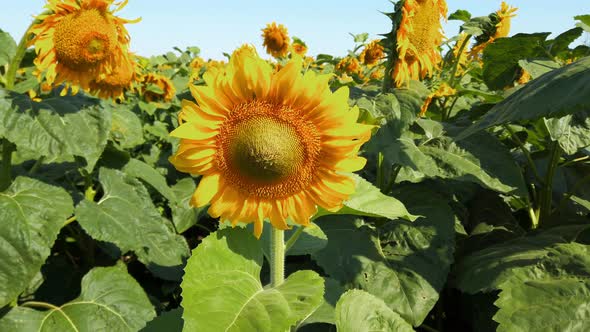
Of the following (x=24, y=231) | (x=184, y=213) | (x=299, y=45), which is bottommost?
(x=184, y=213)

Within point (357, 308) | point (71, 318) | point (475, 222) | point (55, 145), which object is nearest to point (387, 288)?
point (357, 308)

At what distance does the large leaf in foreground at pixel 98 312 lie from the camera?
2.04 meters

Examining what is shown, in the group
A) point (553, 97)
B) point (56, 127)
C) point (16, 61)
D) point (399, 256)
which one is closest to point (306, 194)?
point (553, 97)

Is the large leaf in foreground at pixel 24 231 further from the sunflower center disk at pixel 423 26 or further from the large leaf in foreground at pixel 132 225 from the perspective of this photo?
the sunflower center disk at pixel 423 26

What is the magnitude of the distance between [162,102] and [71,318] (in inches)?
128

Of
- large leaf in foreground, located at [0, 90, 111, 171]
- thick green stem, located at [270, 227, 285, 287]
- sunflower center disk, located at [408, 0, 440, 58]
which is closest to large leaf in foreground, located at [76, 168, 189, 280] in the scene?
large leaf in foreground, located at [0, 90, 111, 171]

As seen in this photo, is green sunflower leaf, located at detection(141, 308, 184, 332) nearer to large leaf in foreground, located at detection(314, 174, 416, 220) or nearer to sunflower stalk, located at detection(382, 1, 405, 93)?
large leaf in foreground, located at detection(314, 174, 416, 220)

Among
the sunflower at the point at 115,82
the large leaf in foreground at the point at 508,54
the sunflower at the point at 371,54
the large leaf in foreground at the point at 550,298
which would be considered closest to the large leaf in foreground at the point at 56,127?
the sunflower at the point at 115,82

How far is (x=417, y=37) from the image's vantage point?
8.46 feet

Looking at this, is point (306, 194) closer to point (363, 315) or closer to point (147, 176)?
point (363, 315)

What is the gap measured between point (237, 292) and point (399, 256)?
1030 mm

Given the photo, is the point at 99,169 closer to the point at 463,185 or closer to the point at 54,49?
the point at 54,49

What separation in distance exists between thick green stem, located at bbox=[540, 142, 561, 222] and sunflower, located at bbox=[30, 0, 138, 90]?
2110mm

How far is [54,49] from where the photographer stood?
2.66 m
